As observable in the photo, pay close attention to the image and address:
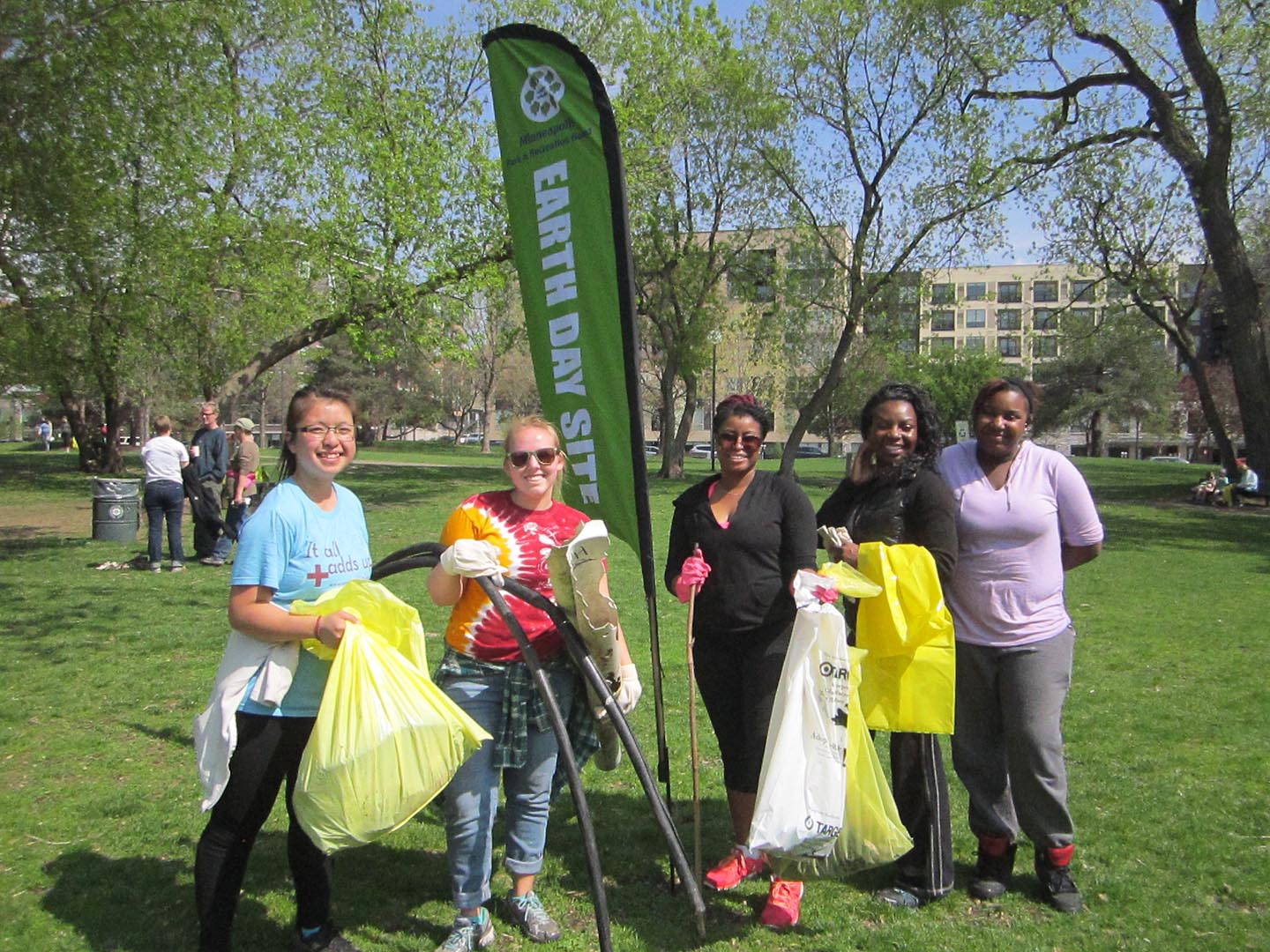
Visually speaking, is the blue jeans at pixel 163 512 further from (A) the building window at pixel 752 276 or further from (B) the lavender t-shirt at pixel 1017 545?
(A) the building window at pixel 752 276

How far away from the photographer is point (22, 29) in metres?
11.1

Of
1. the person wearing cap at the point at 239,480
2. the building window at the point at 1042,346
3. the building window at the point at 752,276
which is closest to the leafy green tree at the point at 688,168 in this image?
the building window at the point at 752,276

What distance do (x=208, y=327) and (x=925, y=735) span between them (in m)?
20.3

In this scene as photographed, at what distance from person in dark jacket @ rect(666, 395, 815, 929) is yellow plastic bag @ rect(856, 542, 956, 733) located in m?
0.29

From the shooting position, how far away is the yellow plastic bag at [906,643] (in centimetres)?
344

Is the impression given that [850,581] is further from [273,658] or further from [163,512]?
[163,512]

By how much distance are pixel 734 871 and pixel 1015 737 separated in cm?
124

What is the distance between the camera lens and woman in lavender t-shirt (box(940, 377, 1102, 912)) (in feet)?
12.0

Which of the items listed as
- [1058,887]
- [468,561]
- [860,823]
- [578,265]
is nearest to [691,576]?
[468,561]

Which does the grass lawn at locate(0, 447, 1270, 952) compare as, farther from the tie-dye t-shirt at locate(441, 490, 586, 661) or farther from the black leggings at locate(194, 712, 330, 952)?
the tie-dye t-shirt at locate(441, 490, 586, 661)

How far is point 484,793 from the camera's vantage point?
328 centimetres

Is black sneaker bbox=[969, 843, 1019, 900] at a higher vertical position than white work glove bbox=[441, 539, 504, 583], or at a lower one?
lower

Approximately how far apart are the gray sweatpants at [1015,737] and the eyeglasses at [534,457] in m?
1.82

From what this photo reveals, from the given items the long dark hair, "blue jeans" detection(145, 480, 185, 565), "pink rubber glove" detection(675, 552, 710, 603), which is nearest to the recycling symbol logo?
the long dark hair
